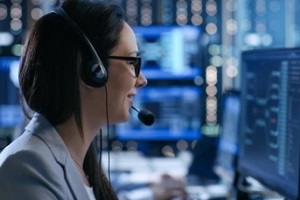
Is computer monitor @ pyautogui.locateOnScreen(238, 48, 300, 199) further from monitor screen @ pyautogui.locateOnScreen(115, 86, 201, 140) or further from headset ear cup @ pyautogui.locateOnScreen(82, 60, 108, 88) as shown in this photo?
monitor screen @ pyautogui.locateOnScreen(115, 86, 201, 140)

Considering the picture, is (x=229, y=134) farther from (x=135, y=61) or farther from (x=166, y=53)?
(x=135, y=61)

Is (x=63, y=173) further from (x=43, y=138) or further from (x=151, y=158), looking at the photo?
(x=151, y=158)

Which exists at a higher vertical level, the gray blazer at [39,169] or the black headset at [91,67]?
the black headset at [91,67]

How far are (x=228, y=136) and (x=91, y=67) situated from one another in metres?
1.10

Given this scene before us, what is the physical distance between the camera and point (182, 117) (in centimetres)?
269

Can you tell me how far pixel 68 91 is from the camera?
1159 millimetres

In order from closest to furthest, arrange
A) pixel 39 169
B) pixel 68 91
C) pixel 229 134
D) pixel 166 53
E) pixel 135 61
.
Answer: pixel 39 169 < pixel 68 91 < pixel 135 61 < pixel 229 134 < pixel 166 53

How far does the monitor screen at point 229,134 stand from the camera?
2.03 metres

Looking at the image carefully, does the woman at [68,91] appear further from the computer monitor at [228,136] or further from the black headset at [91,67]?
the computer monitor at [228,136]

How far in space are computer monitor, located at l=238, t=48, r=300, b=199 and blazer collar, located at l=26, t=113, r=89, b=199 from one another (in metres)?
0.52

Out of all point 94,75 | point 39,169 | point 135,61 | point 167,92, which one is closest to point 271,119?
point 135,61

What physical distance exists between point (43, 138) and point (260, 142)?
2.30 feet

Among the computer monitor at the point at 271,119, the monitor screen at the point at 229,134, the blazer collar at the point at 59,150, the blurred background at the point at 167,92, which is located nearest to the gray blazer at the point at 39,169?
the blazer collar at the point at 59,150

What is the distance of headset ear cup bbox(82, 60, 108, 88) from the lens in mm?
1143
